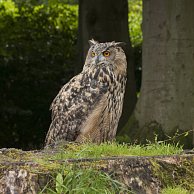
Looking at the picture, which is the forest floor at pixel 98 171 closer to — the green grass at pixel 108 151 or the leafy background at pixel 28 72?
the green grass at pixel 108 151

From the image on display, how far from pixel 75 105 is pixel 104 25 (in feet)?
18.6

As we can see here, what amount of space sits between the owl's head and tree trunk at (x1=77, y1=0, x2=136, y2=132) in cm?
506

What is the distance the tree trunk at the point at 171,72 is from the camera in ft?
34.2

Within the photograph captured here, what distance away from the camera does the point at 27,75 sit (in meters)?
14.0

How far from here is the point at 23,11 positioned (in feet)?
48.7

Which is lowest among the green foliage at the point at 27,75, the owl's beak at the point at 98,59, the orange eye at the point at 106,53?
the green foliage at the point at 27,75

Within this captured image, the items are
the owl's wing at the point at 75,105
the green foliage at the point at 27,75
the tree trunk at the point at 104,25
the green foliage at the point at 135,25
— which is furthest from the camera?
the green foliage at the point at 135,25

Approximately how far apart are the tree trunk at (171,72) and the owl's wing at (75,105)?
3.27 metres

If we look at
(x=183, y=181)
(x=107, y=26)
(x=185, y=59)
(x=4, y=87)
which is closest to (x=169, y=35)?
(x=185, y=59)

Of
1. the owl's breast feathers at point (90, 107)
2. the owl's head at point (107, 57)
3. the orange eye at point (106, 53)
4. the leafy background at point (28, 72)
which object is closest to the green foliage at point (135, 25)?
the leafy background at point (28, 72)

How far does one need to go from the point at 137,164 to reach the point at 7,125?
9797mm

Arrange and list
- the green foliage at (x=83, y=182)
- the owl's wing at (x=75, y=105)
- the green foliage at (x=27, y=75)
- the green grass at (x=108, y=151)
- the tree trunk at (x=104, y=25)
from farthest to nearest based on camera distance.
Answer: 1. the green foliage at (x=27, y=75)
2. the tree trunk at (x=104, y=25)
3. the owl's wing at (x=75, y=105)
4. the green grass at (x=108, y=151)
5. the green foliage at (x=83, y=182)

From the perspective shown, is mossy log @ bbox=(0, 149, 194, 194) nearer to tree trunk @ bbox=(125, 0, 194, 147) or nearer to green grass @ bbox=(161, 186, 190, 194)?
green grass @ bbox=(161, 186, 190, 194)

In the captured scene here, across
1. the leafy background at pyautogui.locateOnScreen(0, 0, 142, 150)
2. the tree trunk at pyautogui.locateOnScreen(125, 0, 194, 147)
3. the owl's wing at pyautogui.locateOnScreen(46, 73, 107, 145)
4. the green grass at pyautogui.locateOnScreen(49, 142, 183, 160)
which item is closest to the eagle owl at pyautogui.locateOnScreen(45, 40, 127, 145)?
the owl's wing at pyautogui.locateOnScreen(46, 73, 107, 145)
